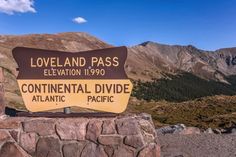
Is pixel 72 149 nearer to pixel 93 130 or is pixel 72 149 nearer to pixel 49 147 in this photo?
pixel 49 147

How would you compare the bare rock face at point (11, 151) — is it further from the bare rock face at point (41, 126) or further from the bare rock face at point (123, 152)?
the bare rock face at point (123, 152)

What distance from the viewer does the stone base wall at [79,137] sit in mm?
10250

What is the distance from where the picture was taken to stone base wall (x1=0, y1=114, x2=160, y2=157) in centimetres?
1025

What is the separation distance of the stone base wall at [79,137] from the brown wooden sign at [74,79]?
55cm

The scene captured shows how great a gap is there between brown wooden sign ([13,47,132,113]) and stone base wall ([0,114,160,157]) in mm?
547

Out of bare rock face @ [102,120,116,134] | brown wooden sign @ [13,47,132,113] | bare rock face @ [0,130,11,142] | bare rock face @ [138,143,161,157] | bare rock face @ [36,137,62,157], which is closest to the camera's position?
bare rock face @ [138,143,161,157]

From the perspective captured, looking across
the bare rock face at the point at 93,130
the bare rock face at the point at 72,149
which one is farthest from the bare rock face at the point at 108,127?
the bare rock face at the point at 72,149

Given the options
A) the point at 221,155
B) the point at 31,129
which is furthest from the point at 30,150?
the point at 221,155

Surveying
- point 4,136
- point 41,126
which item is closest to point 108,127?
point 41,126

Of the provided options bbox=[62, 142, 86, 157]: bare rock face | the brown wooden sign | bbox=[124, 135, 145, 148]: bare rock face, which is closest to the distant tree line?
the brown wooden sign

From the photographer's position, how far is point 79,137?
34.0ft

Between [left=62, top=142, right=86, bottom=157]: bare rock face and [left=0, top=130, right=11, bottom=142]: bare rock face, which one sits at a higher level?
[left=0, top=130, right=11, bottom=142]: bare rock face

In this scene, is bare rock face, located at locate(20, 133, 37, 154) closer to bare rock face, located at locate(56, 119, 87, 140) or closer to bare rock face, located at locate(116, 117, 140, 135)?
bare rock face, located at locate(56, 119, 87, 140)

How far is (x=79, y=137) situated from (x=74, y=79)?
4.89ft
